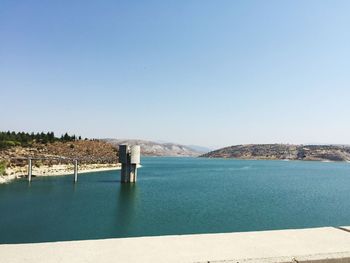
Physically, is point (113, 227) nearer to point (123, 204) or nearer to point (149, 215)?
point (149, 215)

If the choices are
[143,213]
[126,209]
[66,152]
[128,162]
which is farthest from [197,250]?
[66,152]

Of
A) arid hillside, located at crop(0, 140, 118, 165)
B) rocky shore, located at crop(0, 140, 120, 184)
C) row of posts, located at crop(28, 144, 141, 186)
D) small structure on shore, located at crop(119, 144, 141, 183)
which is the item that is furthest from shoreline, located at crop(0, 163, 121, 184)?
small structure on shore, located at crop(119, 144, 141, 183)

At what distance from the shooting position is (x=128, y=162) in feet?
242

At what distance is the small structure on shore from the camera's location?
72.6 meters

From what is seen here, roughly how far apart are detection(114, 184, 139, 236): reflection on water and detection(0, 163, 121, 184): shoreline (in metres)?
25.4

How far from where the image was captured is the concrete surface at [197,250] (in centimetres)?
512

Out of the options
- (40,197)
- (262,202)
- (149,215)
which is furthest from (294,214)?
(40,197)

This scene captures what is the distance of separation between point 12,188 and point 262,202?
40.2m

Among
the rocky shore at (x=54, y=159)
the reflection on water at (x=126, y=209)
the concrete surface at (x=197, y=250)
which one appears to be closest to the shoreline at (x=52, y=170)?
the rocky shore at (x=54, y=159)

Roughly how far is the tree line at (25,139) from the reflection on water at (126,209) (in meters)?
47.3

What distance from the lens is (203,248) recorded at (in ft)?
18.6

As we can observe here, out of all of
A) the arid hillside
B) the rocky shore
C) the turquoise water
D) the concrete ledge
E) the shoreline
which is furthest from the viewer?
the arid hillside

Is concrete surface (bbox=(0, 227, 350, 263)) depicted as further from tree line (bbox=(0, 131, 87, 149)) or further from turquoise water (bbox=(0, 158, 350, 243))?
tree line (bbox=(0, 131, 87, 149))

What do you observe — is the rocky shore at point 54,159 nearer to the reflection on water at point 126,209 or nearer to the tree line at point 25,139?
the tree line at point 25,139
